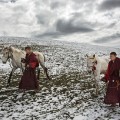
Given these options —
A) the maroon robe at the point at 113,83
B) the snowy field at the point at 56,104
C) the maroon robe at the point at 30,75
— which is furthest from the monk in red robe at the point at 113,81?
the maroon robe at the point at 30,75

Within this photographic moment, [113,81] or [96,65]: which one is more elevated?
[96,65]

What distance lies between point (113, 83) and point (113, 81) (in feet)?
0.28

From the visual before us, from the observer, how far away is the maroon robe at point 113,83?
36.5 feet

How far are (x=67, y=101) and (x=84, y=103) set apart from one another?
0.90 m

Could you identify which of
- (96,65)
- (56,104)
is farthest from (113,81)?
(56,104)

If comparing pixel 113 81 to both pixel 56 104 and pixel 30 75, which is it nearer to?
pixel 56 104

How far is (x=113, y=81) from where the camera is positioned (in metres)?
11.4

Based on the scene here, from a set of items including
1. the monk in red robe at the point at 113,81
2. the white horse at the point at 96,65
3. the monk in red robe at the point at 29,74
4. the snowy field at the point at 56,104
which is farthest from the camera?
the monk in red robe at the point at 29,74

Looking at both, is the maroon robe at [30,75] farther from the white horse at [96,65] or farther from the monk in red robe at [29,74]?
the white horse at [96,65]

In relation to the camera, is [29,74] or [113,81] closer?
[113,81]

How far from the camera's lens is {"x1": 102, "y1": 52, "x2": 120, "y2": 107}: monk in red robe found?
438 inches

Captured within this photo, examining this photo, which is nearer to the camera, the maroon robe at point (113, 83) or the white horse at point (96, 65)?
the maroon robe at point (113, 83)

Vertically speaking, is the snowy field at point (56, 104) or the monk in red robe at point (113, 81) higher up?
the monk in red robe at point (113, 81)

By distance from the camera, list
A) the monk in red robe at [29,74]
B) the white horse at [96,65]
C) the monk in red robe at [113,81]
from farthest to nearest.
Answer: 1. the monk in red robe at [29,74]
2. the white horse at [96,65]
3. the monk in red robe at [113,81]
